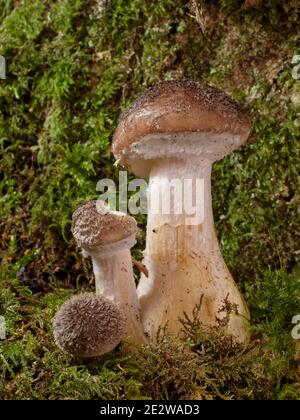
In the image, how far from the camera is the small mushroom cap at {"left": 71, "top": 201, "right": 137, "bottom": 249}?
2734 millimetres

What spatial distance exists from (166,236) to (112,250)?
1.40 feet

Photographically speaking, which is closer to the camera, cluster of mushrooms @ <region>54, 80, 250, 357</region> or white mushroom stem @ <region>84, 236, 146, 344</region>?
cluster of mushrooms @ <region>54, 80, 250, 357</region>

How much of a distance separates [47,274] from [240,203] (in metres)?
1.40

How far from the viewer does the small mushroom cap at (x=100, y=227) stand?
273 cm

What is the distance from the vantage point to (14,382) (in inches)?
104

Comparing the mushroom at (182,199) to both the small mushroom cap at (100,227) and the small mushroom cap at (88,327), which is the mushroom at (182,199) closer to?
the small mushroom cap at (100,227)

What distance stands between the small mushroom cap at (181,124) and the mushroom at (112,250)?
459mm

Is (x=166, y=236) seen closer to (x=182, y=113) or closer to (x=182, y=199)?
(x=182, y=199)

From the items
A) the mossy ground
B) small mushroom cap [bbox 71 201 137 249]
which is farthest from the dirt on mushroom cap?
the mossy ground

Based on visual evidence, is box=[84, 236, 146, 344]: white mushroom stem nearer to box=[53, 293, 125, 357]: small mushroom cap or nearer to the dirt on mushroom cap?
box=[53, 293, 125, 357]: small mushroom cap

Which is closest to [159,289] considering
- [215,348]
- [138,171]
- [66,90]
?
[215,348]

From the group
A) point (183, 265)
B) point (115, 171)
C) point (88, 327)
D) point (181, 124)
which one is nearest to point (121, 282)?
point (183, 265)

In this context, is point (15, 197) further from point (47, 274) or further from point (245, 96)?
point (245, 96)

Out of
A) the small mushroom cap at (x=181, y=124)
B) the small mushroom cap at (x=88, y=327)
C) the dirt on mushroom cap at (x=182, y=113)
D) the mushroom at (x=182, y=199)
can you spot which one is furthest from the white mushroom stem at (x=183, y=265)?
the small mushroom cap at (x=88, y=327)
